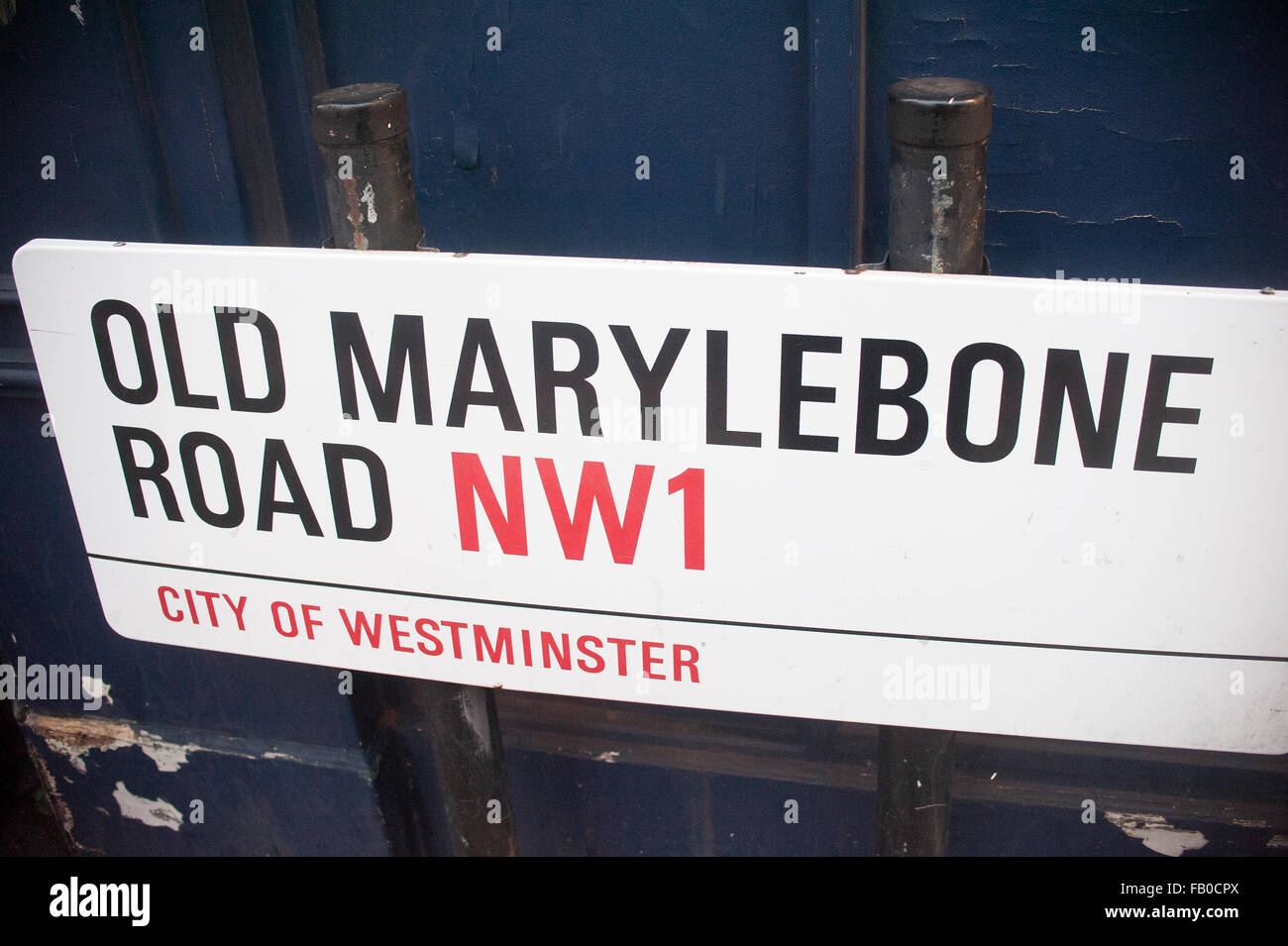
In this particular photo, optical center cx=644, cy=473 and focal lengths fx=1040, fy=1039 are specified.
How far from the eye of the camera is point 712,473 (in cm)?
132

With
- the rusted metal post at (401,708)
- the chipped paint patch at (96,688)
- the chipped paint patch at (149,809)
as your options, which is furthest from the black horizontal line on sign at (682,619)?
the chipped paint patch at (149,809)

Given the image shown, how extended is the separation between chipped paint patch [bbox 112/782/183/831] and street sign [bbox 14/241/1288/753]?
1.27 m

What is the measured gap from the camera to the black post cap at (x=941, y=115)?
116 cm

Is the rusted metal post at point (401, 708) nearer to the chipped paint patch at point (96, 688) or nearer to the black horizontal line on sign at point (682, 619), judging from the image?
the black horizontal line on sign at point (682, 619)

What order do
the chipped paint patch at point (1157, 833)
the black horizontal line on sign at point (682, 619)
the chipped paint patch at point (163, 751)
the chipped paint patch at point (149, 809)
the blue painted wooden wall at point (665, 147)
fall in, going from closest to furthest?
the black horizontal line on sign at point (682, 619) < the blue painted wooden wall at point (665, 147) < the chipped paint patch at point (1157, 833) < the chipped paint patch at point (163, 751) < the chipped paint patch at point (149, 809)

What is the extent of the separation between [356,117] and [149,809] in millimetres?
1968

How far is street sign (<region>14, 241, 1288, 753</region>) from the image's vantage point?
3.98 ft

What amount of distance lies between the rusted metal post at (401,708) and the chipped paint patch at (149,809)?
59cm

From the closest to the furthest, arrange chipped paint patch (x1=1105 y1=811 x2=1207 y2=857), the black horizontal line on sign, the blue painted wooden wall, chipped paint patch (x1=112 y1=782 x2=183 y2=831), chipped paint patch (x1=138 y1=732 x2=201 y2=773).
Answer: the black horizontal line on sign < the blue painted wooden wall < chipped paint patch (x1=1105 y1=811 x2=1207 y2=857) < chipped paint patch (x1=138 y1=732 x2=201 y2=773) < chipped paint patch (x1=112 y1=782 x2=183 y2=831)

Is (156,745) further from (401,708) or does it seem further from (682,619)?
(682,619)

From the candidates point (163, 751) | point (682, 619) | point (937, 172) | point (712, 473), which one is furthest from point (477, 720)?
point (163, 751)

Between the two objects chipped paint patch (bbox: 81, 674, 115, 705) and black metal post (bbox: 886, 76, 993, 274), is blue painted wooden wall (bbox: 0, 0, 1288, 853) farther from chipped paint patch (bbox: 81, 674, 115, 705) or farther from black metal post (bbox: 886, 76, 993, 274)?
black metal post (bbox: 886, 76, 993, 274)

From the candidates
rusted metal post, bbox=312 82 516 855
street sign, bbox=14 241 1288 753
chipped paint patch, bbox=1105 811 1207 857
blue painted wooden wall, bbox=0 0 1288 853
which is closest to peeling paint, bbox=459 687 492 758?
rusted metal post, bbox=312 82 516 855
